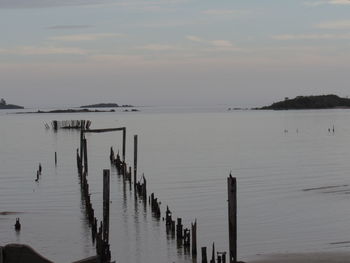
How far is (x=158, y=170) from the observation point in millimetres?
48344

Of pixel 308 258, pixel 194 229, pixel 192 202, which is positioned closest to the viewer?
pixel 194 229

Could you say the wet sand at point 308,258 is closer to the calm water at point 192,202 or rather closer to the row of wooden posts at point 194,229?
the calm water at point 192,202

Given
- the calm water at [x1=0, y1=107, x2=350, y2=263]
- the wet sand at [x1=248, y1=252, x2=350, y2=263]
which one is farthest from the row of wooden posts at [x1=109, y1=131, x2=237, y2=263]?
the wet sand at [x1=248, y1=252, x2=350, y2=263]

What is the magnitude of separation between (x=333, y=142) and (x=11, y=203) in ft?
171

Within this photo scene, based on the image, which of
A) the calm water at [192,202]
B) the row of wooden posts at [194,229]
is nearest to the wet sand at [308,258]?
the calm water at [192,202]

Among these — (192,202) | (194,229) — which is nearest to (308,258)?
(194,229)

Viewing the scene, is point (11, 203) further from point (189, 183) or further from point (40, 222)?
point (189, 183)

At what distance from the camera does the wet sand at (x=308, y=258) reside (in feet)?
63.1

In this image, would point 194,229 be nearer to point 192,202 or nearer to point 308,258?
point 308,258

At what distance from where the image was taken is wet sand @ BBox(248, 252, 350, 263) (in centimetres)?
1922

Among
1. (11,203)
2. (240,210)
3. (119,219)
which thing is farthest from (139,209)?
(11,203)

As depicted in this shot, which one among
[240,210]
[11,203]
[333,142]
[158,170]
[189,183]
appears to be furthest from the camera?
[333,142]

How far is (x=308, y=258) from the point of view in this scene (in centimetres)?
1986

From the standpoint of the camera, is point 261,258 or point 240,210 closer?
point 261,258
